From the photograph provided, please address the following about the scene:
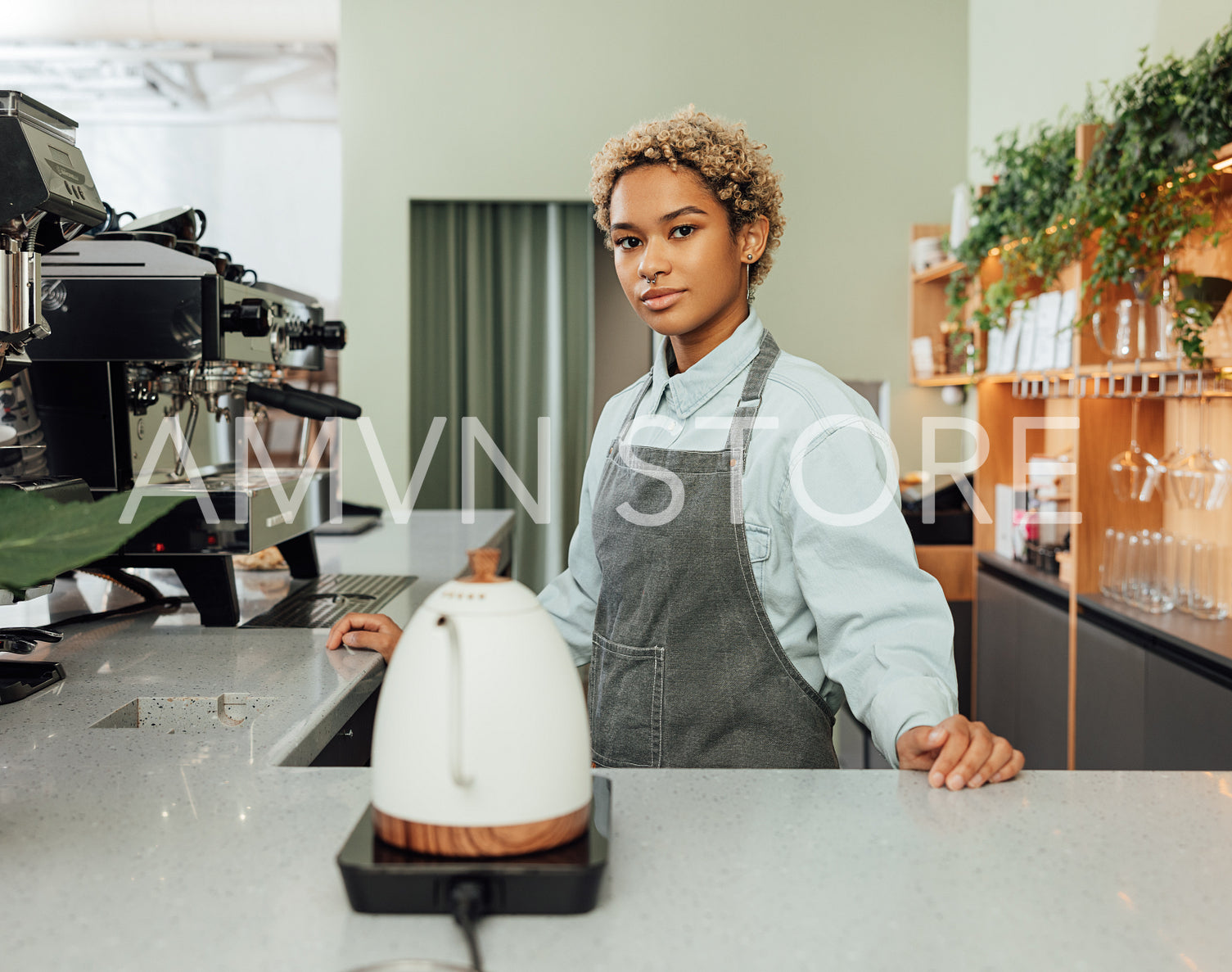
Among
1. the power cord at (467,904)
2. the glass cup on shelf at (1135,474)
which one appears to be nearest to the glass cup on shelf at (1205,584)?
the glass cup on shelf at (1135,474)

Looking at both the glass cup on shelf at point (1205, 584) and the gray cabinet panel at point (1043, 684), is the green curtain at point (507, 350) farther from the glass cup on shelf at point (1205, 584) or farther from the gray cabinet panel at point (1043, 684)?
the glass cup on shelf at point (1205, 584)

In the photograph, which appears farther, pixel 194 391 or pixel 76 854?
pixel 194 391

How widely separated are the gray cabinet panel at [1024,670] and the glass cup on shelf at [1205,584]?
35cm

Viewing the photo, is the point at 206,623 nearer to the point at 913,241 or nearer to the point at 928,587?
the point at 928,587

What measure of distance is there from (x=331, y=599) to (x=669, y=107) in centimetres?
270

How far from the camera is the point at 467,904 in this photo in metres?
0.59

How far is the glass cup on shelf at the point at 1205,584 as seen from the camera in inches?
83.6

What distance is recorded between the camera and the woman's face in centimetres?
119

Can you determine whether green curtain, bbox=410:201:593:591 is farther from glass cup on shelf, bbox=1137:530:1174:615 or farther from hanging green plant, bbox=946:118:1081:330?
glass cup on shelf, bbox=1137:530:1174:615

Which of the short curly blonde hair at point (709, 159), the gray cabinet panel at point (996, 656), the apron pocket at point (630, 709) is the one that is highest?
the short curly blonde hair at point (709, 159)

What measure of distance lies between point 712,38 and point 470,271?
50.0 inches

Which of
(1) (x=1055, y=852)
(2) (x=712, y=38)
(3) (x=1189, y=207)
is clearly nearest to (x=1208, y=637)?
(3) (x=1189, y=207)

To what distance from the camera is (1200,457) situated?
216 cm

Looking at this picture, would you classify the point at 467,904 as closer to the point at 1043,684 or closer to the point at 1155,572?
the point at 1155,572
